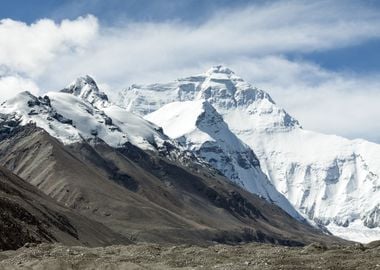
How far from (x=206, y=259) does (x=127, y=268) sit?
9298mm

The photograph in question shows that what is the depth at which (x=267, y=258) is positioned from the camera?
73.4m

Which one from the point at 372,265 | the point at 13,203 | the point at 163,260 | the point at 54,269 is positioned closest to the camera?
the point at 372,265

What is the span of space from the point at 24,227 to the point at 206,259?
87185 mm

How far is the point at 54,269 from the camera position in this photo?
72.8m

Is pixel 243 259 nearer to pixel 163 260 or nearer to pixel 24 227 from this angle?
pixel 163 260

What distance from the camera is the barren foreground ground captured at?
68.2 metres

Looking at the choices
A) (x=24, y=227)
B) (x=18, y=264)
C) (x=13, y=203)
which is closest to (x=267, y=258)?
(x=18, y=264)

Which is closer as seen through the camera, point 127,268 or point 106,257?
point 127,268

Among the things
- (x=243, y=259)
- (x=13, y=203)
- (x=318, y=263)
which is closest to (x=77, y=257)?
(x=243, y=259)

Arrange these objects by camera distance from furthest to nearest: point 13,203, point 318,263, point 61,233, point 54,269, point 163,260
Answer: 1. point 61,233
2. point 13,203
3. point 163,260
4. point 54,269
5. point 318,263

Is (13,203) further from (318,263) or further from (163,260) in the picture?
(318,263)

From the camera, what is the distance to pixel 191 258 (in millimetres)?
78188

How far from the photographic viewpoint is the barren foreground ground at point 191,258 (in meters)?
68.2

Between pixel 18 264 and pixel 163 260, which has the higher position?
pixel 163 260
